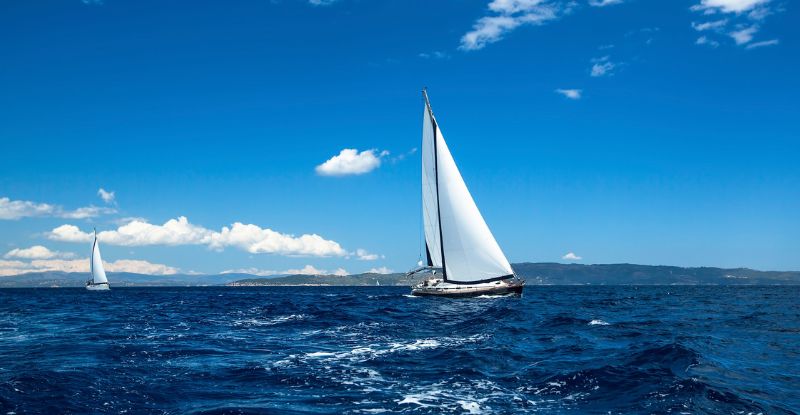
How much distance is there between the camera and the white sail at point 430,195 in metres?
66.4

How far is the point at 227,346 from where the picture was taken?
29312 mm

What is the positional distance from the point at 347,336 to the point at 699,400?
21234 millimetres

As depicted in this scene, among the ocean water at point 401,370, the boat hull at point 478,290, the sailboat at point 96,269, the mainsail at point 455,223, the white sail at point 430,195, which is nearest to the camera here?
the ocean water at point 401,370

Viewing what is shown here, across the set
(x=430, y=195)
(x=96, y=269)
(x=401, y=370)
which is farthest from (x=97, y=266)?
(x=401, y=370)

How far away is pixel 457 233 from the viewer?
64000 millimetres

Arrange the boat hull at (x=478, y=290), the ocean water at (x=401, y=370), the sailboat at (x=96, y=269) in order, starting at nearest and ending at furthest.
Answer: the ocean water at (x=401, y=370) < the boat hull at (x=478, y=290) < the sailboat at (x=96, y=269)

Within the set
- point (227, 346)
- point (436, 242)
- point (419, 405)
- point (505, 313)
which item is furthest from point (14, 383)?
point (436, 242)

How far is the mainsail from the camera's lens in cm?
6334

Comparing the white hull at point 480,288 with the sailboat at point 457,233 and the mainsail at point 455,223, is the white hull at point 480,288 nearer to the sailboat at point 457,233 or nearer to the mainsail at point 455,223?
the sailboat at point 457,233

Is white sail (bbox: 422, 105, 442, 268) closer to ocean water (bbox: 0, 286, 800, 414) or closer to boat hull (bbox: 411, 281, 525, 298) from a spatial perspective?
boat hull (bbox: 411, 281, 525, 298)

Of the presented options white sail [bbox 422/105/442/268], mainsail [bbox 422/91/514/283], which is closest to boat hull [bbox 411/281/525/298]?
mainsail [bbox 422/91/514/283]

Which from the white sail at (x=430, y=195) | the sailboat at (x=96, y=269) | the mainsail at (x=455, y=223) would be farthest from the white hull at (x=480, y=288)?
the sailboat at (x=96, y=269)

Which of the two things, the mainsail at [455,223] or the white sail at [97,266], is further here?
the white sail at [97,266]

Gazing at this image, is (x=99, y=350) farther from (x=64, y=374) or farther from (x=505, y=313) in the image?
(x=505, y=313)
